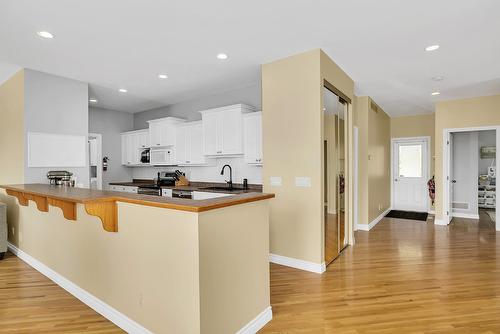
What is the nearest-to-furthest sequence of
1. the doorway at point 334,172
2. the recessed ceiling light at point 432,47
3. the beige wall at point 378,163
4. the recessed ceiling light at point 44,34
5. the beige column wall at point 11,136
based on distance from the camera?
1. the recessed ceiling light at point 44,34
2. the recessed ceiling light at point 432,47
3. the doorway at point 334,172
4. the beige column wall at point 11,136
5. the beige wall at point 378,163

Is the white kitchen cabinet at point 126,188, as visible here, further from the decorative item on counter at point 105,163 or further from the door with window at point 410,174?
the door with window at point 410,174

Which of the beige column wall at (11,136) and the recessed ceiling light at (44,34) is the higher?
the recessed ceiling light at (44,34)

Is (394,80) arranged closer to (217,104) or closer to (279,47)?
(279,47)

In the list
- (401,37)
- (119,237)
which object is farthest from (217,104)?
(119,237)

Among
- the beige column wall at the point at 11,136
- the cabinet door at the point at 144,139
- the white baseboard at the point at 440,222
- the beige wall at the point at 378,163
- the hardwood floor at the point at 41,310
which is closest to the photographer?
the hardwood floor at the point at 41,310

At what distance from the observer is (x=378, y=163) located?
623 cm

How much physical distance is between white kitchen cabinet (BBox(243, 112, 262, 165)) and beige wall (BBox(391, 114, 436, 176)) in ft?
16.4

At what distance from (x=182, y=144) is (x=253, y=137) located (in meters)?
1.82

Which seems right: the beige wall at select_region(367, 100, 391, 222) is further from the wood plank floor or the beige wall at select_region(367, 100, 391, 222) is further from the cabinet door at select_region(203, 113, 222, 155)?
the cabinet door at select_region(203, 113, 222, 155)

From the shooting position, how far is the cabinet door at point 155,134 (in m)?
5.79

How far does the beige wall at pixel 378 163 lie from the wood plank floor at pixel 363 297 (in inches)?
70.9

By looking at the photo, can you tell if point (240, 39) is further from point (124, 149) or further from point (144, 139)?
point (124, 149)

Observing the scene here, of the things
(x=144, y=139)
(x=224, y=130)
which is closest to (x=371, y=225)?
(x=224, y=130)

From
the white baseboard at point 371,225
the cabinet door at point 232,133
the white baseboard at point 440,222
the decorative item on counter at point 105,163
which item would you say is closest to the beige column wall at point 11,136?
the decorative item on counter at point 105,163
